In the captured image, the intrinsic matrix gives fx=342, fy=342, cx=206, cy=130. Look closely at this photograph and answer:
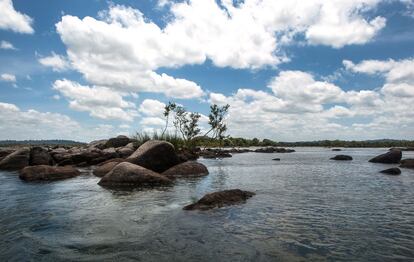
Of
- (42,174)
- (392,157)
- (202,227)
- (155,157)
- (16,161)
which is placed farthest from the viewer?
(392,157)

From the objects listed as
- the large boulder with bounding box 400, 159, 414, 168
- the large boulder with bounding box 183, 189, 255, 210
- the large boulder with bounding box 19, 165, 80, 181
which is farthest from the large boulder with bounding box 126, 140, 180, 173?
the large boulder with bounding box 400, 159, 414, 168

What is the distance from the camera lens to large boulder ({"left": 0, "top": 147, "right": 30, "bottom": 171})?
2933 centimetres

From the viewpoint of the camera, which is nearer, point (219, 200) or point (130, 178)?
point (219, 200)

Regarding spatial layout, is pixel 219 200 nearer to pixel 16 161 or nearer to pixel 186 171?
pixel 186 171

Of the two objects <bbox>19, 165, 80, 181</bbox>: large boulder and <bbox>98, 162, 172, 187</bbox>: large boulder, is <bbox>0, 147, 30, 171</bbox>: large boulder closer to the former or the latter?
<bbox>19, 165, 80, 181</bbox>: large boulder

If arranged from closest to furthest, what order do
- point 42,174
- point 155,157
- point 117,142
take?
point 42,174 < point 155,157 < point 117,142

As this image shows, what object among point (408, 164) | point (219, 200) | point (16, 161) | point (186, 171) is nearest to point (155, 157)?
point (186, 171)

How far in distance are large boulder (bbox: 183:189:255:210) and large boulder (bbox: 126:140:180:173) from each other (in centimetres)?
1112

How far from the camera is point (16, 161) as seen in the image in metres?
29.6

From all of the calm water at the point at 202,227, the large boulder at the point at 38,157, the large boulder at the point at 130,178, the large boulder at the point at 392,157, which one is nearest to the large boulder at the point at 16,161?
the large boulder at the point at 38,157

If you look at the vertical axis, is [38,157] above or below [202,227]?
above

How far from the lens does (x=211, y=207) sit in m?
11.6

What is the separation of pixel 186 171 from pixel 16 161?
16336 millimetres

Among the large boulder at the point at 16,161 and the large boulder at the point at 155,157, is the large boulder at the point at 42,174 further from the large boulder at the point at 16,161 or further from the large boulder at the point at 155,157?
the large boulder at the point at 16,161
